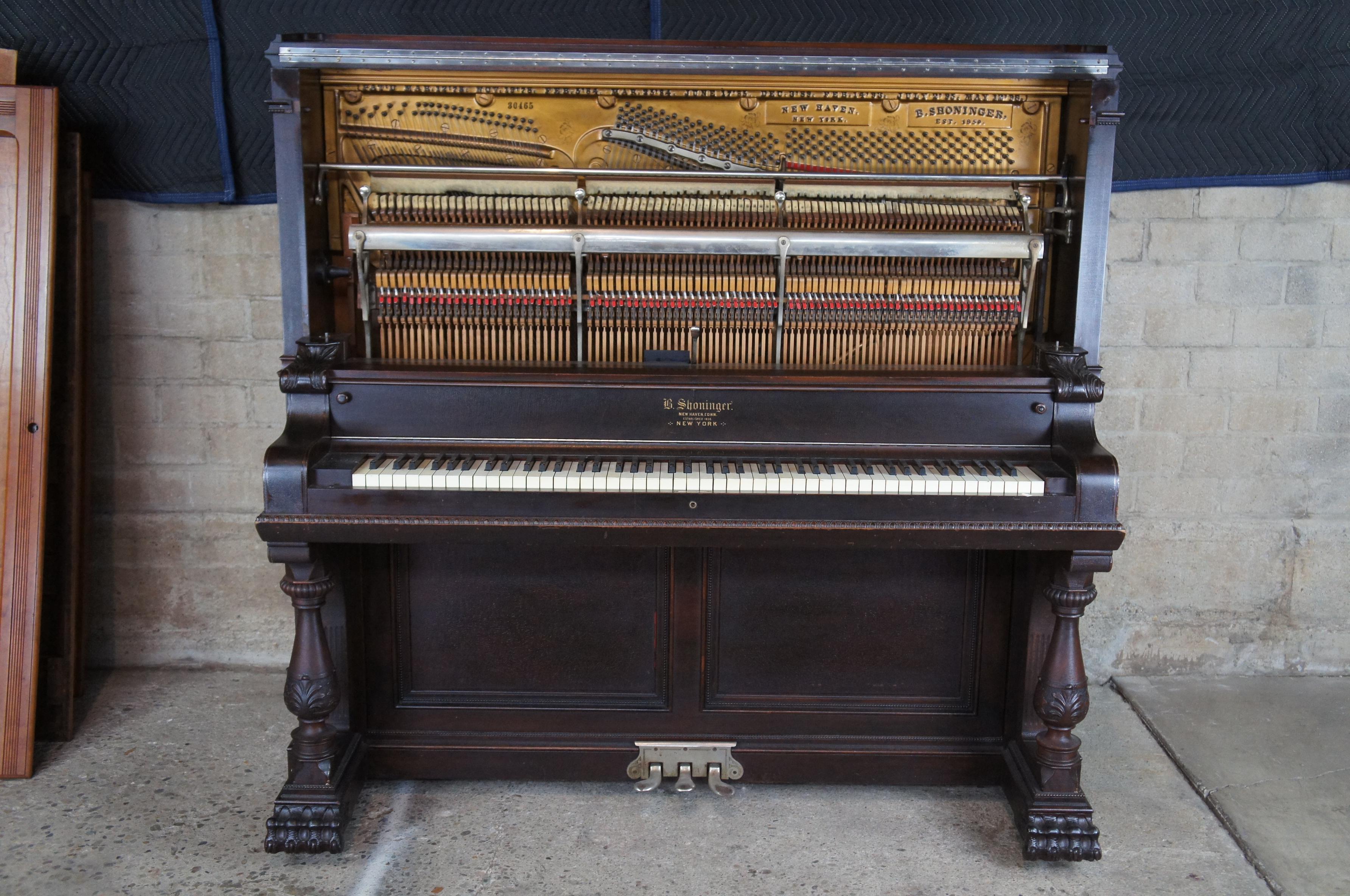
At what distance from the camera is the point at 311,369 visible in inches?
97.0

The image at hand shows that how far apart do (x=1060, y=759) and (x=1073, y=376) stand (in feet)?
3.00

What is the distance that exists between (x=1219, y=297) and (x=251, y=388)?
3108 mm

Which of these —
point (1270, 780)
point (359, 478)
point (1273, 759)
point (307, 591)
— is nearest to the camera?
point (359, 478)

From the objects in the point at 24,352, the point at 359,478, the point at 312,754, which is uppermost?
the point at 24,352

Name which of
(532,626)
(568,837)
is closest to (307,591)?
(532,626)

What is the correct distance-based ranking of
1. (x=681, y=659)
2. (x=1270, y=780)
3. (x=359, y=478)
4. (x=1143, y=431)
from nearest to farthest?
(x=359, y=478)
(x=681, y=659)
(x=1270, y=780)
(x=1143, y=431)

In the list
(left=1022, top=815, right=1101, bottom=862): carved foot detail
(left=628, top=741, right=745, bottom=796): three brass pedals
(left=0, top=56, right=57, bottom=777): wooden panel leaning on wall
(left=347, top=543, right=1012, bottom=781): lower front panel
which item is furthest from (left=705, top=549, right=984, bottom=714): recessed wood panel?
(left=0, top=56, right=57, bottom=777): wooden panel leaning on wall

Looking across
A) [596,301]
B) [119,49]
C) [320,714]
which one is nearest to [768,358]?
[596,301]

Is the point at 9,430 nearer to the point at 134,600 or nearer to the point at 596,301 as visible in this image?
the point at 134,600

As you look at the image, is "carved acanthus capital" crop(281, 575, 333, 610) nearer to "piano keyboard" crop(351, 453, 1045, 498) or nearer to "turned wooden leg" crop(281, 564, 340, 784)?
"turned wooden leg" crop(281, 564, 340, 784)

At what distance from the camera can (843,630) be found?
2850mm

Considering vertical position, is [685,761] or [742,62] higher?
[742,62]

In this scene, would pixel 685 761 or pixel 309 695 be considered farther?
pixel 685 761

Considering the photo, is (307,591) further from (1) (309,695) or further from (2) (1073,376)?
(2) (1073,376)
